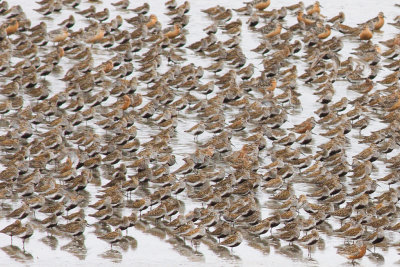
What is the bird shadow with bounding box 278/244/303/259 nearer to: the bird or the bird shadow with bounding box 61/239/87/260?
the bird

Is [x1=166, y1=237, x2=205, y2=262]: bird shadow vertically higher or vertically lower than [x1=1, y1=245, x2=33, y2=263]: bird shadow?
lower

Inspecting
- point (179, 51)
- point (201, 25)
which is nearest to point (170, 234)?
point (179, 51)

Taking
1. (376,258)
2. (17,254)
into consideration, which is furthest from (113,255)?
(376,258)

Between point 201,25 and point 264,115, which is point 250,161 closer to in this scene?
point 264,115

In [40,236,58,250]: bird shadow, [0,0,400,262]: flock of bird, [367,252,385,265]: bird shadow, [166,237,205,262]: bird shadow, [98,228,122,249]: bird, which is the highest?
[98,228,122,249]: bird

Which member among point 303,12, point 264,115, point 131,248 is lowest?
point 303,12

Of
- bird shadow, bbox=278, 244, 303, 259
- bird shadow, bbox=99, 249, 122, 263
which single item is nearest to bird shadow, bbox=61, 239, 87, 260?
bird shadow, bbox=99, 249, 122, 263

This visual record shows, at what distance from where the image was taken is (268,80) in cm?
3806

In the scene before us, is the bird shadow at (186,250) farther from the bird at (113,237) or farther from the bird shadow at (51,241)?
the bird shadow at (51,241)

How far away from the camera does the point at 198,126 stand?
33.6 m

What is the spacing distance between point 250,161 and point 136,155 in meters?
3.03

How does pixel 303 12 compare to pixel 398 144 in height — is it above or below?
below

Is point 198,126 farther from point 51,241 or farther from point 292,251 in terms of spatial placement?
point 51,241

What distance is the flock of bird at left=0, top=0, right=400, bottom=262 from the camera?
27797mm
